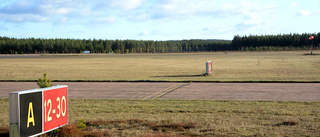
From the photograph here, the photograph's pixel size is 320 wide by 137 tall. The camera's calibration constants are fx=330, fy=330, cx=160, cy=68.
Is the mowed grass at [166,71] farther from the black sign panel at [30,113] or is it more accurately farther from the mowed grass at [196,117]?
the black sign panel at [30,113]

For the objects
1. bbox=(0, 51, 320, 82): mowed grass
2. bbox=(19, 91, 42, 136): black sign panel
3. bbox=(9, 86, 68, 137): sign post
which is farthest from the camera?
bbox=(0, 51, 320, 82): mowed grass

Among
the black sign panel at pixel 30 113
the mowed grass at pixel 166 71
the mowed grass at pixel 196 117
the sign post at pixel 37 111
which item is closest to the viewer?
the sign post at pixel 37 111

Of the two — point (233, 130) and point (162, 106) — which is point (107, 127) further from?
point (162, 106)

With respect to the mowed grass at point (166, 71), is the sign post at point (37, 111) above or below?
above

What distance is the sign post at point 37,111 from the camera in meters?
5.63

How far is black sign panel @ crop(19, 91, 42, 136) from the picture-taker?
5738 mm

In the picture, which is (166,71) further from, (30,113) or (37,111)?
(30,113)

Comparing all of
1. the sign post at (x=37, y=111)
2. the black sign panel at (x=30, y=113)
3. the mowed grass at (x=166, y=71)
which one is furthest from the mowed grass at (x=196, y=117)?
the mowed grass at (x=166, y=71)

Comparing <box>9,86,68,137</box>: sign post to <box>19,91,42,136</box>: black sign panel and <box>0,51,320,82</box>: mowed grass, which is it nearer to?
<box>19,91,42,136</box>: black sign panel

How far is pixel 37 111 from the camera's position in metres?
6.06

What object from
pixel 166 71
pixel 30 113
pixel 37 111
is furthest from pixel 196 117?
pixel 166 71

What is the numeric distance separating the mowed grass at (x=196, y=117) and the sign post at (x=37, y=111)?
4.49 feet

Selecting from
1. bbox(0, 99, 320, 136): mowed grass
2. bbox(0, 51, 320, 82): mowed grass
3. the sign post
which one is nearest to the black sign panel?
the sign post

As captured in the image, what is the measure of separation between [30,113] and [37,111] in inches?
6.6
